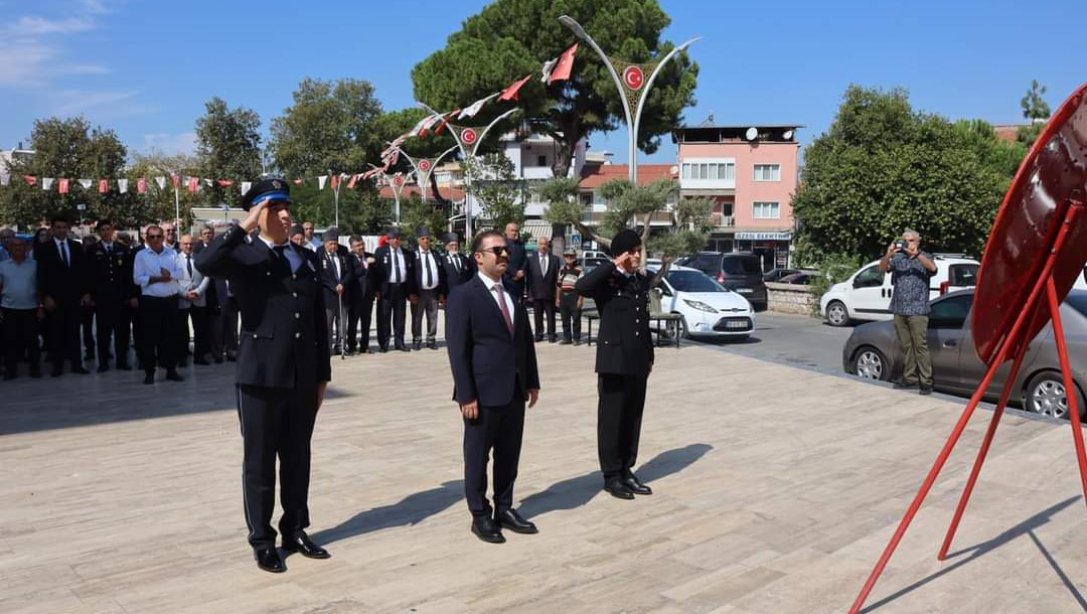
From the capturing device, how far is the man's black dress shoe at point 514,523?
18.5 feet

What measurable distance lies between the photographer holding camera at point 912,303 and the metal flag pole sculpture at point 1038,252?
261 inches

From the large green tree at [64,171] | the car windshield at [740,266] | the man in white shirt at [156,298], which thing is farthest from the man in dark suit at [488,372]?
the large green tree at [64,171]

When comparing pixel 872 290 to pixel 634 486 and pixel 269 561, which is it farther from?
pixel 269 561

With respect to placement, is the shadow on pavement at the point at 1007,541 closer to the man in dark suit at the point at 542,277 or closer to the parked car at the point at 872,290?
the man in dark suit at the point at 542,277

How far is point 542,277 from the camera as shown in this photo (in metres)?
16.0

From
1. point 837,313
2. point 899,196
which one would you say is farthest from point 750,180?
point 837,313

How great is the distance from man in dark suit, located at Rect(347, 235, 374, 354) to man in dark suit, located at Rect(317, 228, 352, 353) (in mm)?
107

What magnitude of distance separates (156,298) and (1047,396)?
1043 centimetres

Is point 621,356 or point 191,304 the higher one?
point 191,304

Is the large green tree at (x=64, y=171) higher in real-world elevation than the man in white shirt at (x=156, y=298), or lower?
higher

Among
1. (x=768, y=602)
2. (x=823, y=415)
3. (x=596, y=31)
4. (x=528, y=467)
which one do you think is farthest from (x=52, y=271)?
(x=596, y=31)

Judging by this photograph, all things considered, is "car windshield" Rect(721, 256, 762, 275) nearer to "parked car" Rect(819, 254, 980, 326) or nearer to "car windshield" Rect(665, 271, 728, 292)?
"parked car" Rect(819, 254, 980, 326)

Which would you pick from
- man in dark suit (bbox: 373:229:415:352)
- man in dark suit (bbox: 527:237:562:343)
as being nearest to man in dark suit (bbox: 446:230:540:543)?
man in dark suit (bbox: 373:229:415:352)

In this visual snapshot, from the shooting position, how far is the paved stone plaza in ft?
15.4
